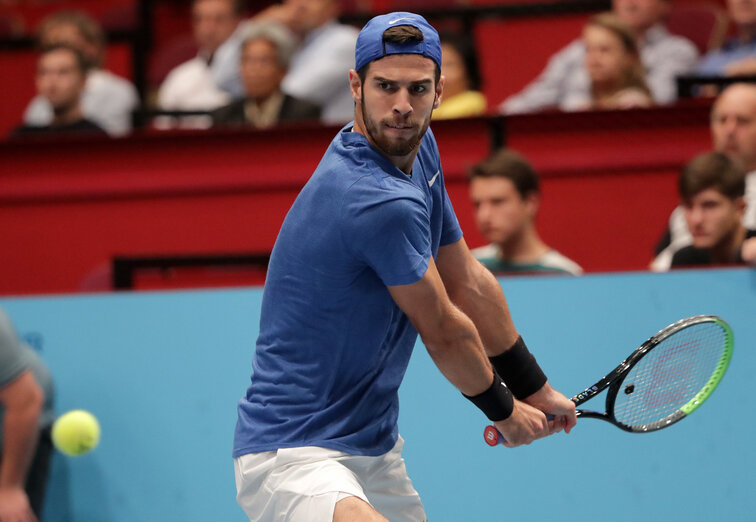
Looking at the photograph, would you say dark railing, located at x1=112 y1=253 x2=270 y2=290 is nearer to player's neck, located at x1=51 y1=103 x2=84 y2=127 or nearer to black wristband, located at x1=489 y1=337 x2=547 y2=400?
black wristband, located at x1=489 y1=337 x2=547 y2=400

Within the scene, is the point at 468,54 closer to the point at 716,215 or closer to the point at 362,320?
the point at 716,215

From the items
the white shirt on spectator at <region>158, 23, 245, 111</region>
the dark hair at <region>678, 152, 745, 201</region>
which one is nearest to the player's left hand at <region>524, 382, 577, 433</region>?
the dark hair at <region>678, 152, 745, 201</region>

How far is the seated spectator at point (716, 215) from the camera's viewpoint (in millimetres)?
3674

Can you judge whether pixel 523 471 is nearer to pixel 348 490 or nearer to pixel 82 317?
pixel 348 490

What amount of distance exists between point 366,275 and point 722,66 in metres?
3.59

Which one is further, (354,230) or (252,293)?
(252,293)

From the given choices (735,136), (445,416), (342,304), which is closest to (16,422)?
(445,416)

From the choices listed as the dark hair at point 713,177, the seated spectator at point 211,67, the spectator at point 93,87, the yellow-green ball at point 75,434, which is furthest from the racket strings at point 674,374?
the spectator at point 93,87

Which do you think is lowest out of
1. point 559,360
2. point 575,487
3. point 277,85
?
point 575,487

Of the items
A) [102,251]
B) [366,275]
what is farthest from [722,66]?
[366,275]

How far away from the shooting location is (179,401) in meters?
3.51

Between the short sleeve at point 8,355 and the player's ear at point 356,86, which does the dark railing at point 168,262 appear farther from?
the player's ear at point 356,86

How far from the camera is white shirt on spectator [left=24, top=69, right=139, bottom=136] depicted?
6.09m

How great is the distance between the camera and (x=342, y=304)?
2266 millimetres
